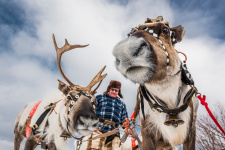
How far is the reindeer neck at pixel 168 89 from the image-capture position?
7.07ft

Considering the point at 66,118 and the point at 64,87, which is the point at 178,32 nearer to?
the point at 66,118

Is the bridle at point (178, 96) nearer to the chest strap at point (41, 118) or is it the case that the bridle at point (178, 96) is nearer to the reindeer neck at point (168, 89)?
the reindeer neck at point (168, 89)

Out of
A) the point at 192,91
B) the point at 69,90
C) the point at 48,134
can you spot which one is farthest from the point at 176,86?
the point at 48,134

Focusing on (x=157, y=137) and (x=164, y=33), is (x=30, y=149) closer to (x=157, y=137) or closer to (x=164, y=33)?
(x=157, y=137)

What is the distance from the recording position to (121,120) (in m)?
4.91

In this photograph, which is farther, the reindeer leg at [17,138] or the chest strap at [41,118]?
the reindeer leg at [17,138]

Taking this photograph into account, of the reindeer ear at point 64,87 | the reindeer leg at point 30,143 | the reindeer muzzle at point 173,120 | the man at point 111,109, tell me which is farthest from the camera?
the reindeer ear at point 64,87

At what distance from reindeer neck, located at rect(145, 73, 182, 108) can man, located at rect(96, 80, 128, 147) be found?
96.9 inches

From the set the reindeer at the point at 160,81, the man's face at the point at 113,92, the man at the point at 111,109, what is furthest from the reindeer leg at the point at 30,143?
the reindeer at the point at 160,81

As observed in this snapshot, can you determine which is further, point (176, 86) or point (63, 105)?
point (63, 105)

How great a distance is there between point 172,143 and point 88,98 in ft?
8.56

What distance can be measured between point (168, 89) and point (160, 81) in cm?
21

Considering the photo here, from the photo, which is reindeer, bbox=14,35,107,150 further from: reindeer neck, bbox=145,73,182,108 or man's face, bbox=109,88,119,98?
reindeer neck, bbox=145,73,182,108

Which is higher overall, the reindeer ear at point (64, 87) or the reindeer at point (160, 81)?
the reindeer ear at point (64, 87)
